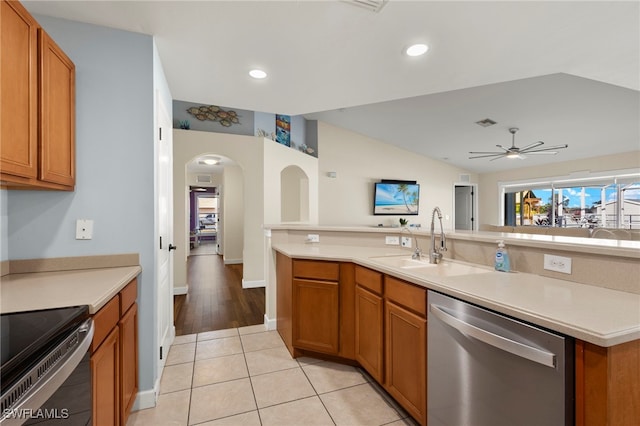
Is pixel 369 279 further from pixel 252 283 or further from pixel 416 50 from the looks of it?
pixel 252 283

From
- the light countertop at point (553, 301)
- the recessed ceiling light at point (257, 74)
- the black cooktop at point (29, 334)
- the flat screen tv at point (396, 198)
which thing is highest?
the recessed ceiling light at point (257, 74)

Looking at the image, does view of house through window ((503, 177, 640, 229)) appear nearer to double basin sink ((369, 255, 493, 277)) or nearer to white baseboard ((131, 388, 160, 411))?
double basin sink ((369, 255, 493, 277))

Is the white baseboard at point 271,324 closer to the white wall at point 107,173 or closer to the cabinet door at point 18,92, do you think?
the white wall at point 107,173

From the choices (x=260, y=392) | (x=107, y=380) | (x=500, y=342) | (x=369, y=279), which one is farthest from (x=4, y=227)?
(x=500, y=342)

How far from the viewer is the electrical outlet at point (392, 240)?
2553 mm

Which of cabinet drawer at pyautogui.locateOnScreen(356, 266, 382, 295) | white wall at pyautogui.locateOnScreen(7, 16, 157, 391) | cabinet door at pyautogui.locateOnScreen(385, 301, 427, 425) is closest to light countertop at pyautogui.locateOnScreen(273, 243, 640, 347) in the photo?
cabinet drawer at pyautogui.locateOnScreen(356, 266, 382, 295)

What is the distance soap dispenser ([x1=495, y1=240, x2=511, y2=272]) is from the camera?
167cm

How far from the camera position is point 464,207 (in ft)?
29.8

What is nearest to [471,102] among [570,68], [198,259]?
[570,68]

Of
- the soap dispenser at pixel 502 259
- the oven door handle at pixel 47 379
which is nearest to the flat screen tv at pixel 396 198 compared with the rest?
the soap dispenser at pixel 502 259

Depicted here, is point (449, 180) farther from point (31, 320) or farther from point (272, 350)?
point (31, 320)

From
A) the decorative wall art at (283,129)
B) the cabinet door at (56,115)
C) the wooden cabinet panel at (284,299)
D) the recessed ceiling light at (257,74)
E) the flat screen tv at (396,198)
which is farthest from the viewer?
the flat screen tv at (396,198)

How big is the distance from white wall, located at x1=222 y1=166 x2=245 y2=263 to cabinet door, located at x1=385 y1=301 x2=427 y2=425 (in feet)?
19.0

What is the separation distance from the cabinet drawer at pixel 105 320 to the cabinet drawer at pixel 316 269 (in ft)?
4.12
